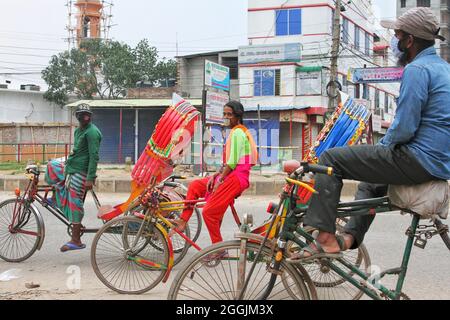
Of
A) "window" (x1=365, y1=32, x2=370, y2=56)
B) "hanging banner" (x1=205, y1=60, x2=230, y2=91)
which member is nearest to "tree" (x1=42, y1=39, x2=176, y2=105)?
"window" (x1=365, y1=32, x2=370, y2=56)

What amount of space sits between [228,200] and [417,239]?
88.6 inches

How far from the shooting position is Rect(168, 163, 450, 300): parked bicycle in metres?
3.21

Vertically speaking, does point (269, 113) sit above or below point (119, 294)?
above

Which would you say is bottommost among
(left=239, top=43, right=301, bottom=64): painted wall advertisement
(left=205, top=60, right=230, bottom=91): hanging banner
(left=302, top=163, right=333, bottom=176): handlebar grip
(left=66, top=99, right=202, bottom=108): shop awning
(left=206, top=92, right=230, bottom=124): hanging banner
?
(left=302, top=163, right=333, bottom=176): handlebar grip

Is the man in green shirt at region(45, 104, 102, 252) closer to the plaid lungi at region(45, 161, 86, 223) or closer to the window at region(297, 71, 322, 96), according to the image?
the plaid lungi at region(45, 161, 86, 223)

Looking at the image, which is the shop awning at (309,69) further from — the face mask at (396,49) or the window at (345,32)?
the face mask at (396,49)

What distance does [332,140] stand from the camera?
4746 millimetres

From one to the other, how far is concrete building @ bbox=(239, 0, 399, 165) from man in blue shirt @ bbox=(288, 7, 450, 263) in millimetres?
26516

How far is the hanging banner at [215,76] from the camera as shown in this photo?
2118cm

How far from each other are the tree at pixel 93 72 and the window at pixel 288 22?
12.0 m

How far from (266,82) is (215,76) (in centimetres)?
1092
